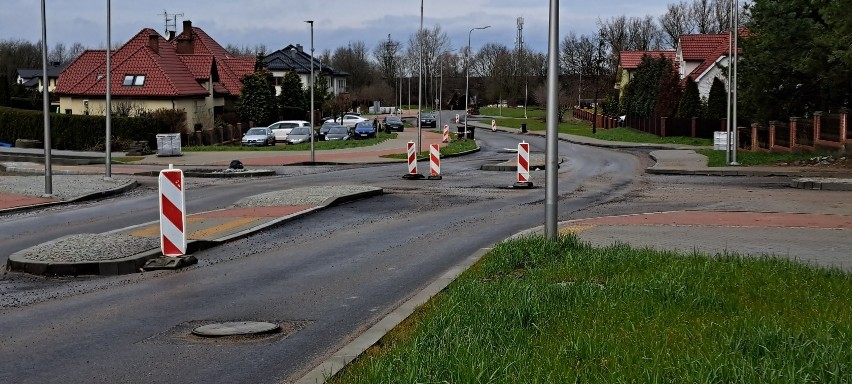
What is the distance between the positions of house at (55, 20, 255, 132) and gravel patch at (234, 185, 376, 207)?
1466 inches

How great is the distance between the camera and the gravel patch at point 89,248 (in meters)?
13.0

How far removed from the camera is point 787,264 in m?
10.8

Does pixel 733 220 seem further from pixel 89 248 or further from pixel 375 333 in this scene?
pixel 375 333

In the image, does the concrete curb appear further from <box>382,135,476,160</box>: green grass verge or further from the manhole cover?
<box>382,135,476,160</box>: green grass verge

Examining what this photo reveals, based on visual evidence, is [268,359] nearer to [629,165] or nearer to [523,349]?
[523,349]

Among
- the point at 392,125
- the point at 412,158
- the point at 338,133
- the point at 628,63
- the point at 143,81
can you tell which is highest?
the point at 628,63

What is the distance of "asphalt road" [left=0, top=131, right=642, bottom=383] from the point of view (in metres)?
7.62

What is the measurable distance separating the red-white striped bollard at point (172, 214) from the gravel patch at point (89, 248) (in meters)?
0.49

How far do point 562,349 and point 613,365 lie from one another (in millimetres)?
526

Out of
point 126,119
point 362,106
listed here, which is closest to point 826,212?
point 126,119

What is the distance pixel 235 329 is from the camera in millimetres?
8734

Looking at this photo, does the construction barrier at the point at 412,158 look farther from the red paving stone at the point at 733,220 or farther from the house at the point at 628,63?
the house at the point at 628,63

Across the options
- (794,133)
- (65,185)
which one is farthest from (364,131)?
(65,185)

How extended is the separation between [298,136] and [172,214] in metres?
48.2
